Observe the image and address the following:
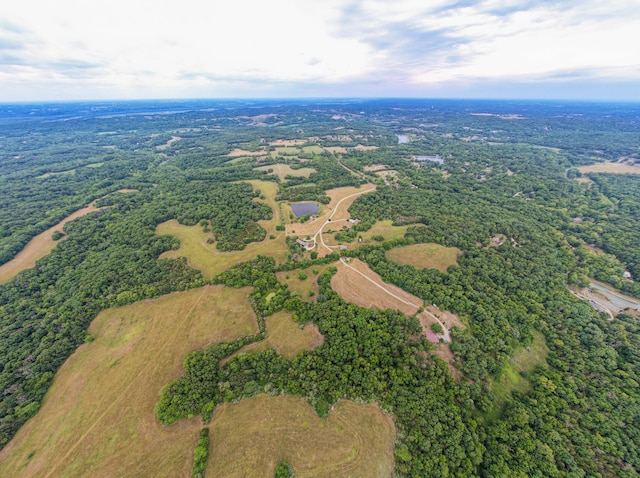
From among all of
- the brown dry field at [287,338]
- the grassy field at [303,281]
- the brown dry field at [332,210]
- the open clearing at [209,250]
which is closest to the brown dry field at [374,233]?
the brown dry field at [332,210]

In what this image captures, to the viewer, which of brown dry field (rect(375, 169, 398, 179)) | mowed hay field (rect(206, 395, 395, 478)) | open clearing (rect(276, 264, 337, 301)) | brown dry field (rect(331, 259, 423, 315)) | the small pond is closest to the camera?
mowed hay field (rect(206, 395, 395, 478))

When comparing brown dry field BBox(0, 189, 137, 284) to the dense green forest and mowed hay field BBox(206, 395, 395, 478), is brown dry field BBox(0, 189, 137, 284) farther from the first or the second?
mowed hay field BBox(206, 395, 395, 478)

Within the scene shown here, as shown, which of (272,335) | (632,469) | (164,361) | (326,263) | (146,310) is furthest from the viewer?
(326,263)

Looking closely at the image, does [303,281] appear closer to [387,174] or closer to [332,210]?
[332,210]

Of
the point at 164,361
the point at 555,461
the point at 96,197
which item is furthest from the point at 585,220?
the point at 96,197

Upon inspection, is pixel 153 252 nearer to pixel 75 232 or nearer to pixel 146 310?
pixel 146 310

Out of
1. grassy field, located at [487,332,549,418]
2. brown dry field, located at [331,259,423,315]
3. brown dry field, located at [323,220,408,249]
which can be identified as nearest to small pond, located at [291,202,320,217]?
brown dry field, located at [323,220,408,249]
